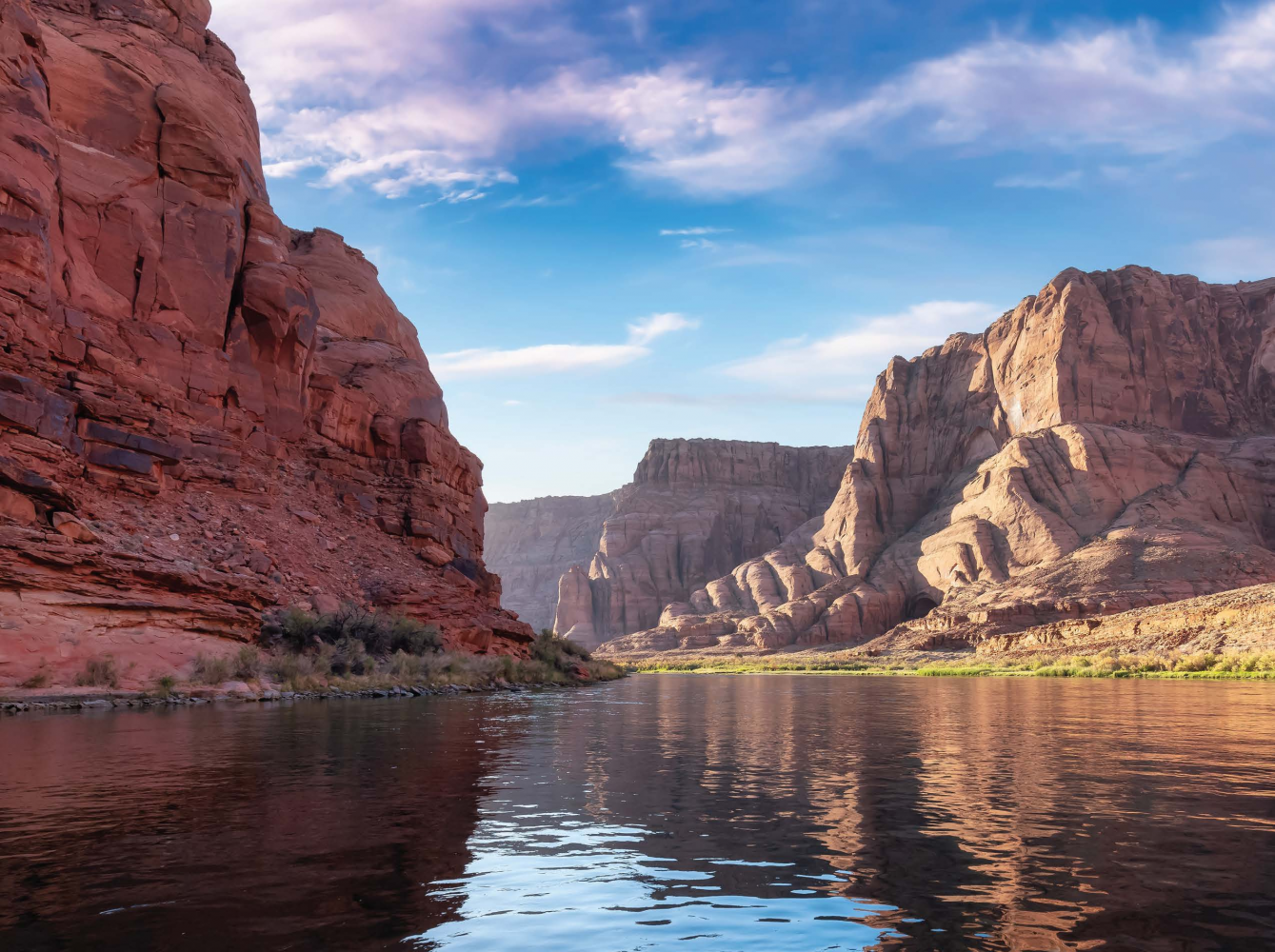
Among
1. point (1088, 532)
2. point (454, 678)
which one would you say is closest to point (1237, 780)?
point (454, 678)

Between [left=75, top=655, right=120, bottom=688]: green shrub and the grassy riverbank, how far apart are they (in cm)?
4588

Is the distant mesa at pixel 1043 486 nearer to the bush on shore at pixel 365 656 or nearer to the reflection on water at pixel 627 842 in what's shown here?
the bush on shore at pixel 365 656

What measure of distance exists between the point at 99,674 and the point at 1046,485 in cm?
10269

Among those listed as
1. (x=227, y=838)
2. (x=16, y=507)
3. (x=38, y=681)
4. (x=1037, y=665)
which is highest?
(x=16, y=507)

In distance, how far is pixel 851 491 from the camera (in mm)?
142625

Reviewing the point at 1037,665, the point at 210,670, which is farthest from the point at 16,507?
the point at 1037,665

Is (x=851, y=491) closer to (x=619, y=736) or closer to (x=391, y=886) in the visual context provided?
(x=619, y=736)

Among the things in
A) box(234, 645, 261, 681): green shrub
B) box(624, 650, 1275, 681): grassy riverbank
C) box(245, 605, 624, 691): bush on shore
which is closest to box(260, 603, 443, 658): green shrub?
box(245, 605, 624, 691): bush on shore

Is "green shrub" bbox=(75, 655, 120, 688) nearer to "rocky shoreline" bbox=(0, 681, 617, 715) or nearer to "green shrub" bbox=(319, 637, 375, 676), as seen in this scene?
"rocky shoreline" bbox=(0, 681, 617, 715)

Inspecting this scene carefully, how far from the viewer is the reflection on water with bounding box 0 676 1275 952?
6.04 metres

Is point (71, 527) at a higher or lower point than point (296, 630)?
higher

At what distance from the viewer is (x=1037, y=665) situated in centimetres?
6328

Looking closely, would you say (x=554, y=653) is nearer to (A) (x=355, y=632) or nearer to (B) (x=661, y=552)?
(A) (x=355, y=632)

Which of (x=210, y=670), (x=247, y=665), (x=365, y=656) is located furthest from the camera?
(x=365, y=656)
